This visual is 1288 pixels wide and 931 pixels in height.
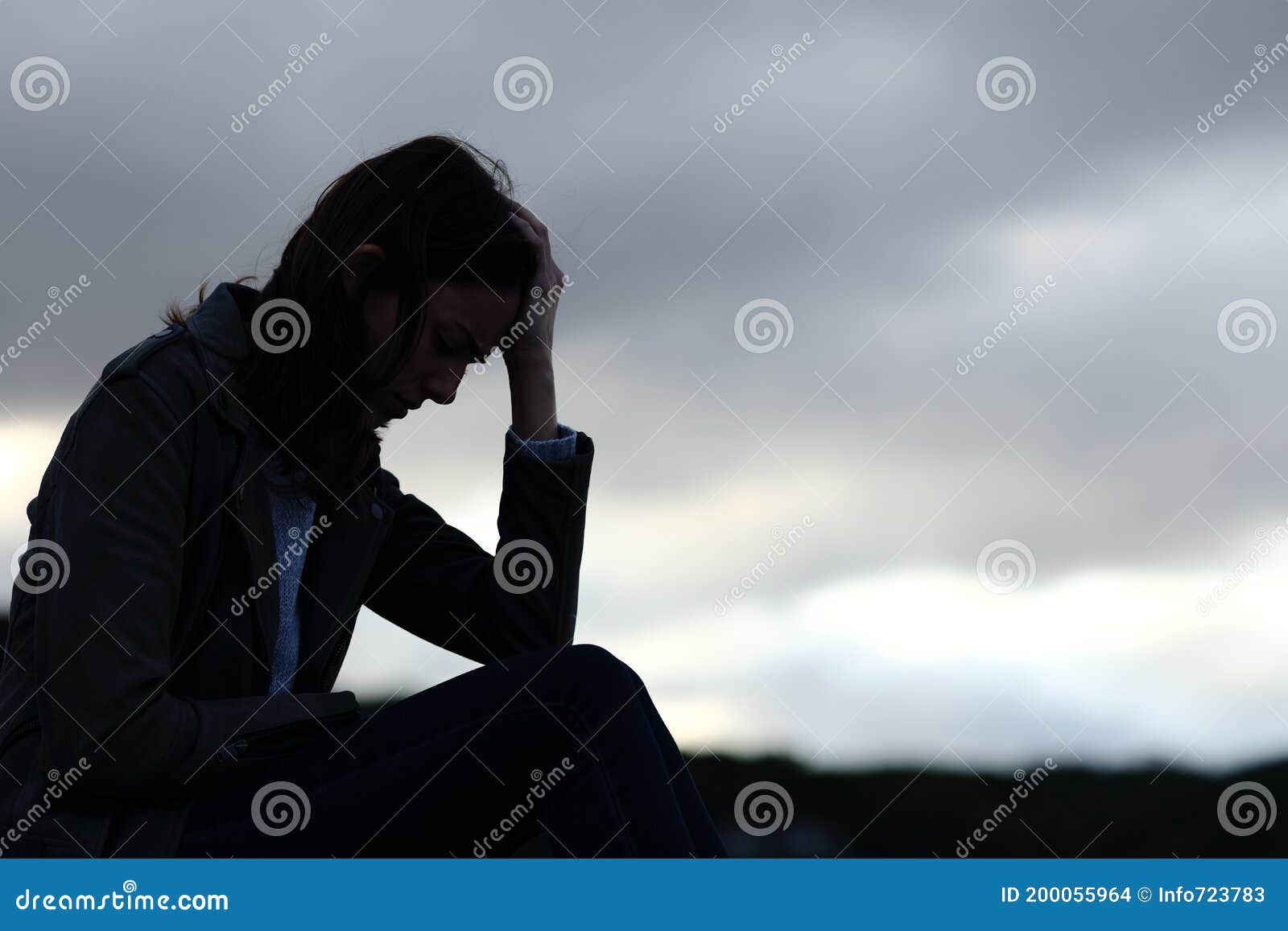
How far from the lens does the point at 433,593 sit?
9.33ft

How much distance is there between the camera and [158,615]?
1982 millimetres

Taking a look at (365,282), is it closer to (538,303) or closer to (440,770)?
(538,303)

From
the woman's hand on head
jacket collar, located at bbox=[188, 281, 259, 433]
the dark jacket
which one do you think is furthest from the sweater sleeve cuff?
jacket collar, located at bbox=[188, 281, 259, 433]

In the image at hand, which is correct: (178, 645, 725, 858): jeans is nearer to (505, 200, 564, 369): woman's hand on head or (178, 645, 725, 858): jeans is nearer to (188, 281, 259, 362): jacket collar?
(188, 281, 259, 362): jacket collar

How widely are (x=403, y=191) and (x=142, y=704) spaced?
1170 millimetres

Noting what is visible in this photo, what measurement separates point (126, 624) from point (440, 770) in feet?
1.81

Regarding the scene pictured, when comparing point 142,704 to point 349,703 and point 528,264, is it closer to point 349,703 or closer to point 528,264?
point 349,703

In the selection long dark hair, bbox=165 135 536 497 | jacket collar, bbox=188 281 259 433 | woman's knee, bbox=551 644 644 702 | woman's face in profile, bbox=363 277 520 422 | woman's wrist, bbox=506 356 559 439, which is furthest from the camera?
woman's wrist, bbox=506 356 559 439

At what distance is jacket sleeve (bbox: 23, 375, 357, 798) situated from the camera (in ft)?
6.28

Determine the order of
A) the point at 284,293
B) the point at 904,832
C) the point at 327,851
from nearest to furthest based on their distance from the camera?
the point at 327,851
the point at 284,293
the point at 904,832

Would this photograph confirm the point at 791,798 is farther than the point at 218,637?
Yes

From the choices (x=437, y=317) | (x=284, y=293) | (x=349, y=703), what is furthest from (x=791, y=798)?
(x=284, y=293)

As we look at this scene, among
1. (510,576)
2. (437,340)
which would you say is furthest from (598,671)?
(437,340)

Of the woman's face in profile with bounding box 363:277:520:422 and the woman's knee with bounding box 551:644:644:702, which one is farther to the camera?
the woman's face in profile with bounding box 363:277:520:422
